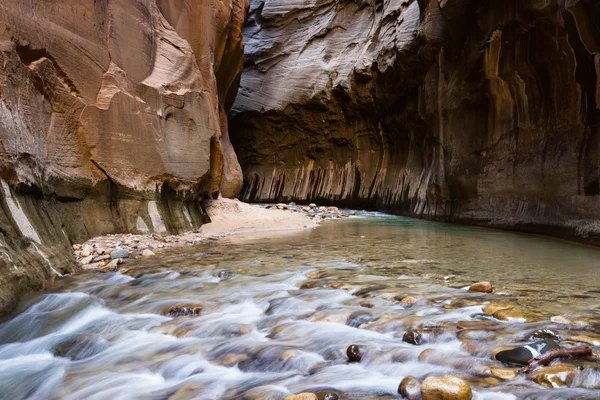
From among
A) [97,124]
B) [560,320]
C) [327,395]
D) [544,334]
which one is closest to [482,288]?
[560,320]

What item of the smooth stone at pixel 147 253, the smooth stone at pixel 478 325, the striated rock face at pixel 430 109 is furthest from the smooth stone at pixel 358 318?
the striated rock face at pixel 430 109

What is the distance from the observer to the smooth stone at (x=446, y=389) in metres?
1.94

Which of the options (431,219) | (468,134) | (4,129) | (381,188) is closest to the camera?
(4,129)

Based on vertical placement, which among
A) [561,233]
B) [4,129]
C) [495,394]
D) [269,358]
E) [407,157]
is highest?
[407,157]

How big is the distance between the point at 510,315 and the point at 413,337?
0.80 m

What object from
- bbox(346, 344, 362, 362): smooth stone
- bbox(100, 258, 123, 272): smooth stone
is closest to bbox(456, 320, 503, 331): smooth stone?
bbox(346, 344, 362, 362): smooth stone

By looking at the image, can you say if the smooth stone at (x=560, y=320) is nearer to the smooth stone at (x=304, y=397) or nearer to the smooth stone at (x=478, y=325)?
the smooth stone at (x=478, y=325)

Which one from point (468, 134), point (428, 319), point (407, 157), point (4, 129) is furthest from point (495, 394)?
point (407, 157)

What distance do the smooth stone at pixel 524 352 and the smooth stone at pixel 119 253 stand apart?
4873 mm

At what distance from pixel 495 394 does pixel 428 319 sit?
100cm

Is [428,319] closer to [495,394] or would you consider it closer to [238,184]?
[495,394]

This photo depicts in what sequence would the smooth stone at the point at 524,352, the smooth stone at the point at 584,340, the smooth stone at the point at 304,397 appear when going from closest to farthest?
the smooth stone at the point at 304,397 → the smooth stone at the point at 524,352 → the smooth stone at the point at 584,340

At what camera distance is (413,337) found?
2742 mm

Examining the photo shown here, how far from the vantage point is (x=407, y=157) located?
17547mm
